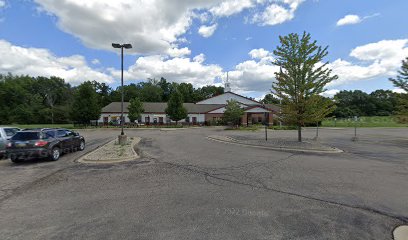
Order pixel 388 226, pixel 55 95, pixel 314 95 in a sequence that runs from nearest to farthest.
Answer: pixel 388 226, pixel 314 95, pixel 55 95

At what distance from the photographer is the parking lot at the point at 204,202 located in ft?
13.4

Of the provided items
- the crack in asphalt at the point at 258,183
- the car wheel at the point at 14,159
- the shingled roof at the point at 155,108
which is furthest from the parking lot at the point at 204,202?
the shingled roof at the point at 155,108

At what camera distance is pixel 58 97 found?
86500mm

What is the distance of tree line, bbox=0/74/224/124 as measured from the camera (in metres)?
39.9

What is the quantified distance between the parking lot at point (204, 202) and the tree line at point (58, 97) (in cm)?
3376

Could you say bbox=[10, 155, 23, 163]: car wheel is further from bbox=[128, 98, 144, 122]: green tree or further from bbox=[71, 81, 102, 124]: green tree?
bbox=[128, 98, 144, 122]: green tree

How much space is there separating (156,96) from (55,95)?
36727 mm

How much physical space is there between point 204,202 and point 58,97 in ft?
322

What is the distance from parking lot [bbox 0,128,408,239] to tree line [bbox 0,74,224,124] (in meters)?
33.8

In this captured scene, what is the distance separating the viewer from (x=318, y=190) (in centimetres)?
631

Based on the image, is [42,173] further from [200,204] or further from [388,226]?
[388,226]

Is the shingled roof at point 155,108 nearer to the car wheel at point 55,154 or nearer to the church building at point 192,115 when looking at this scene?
the church building at point 192,115

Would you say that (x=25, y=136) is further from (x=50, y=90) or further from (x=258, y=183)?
(x=50, y=90)

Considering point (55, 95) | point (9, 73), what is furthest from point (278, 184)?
point (9, 73)
